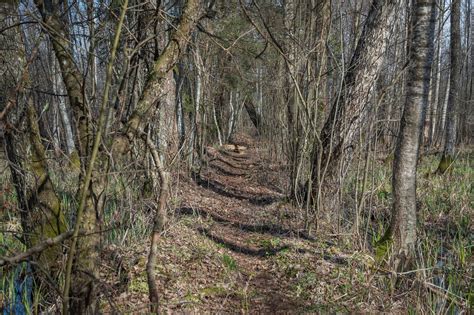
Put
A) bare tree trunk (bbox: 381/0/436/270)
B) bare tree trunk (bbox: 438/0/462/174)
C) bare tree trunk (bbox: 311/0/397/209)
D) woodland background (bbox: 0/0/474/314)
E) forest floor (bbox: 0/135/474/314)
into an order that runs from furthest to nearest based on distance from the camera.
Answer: bare tree trunk (bbox: 438/0/462/174) < bare tree trunk (bbox: 311/0/397/209) < bare tree trunk (bbox: 381/0/436/270) < forest floor (bbox: 0/135/474/314) < woodland background (bbox: 0/0/474/314)

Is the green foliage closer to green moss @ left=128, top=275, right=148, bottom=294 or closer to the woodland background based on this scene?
the woodland background

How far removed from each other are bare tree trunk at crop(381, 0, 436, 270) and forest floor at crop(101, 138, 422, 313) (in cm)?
47

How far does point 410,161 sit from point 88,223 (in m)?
3.25

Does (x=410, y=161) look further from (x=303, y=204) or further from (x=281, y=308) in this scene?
(x=303, y=204)

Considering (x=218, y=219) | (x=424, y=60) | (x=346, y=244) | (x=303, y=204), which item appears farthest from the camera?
(x=218, y=219)

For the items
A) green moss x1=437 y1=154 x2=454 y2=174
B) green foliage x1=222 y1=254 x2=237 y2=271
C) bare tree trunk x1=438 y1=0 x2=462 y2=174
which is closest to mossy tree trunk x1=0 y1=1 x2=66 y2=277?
green foliage x1=222 y1=254 x2=237 y2=271

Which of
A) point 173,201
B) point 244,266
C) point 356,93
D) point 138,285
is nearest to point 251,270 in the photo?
point 244,266

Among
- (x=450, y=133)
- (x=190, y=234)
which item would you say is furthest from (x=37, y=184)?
(x=450, y=133)

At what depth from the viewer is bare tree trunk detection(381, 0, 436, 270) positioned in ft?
13.7

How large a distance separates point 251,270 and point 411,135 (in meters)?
2.39

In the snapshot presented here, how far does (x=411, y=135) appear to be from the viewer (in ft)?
13.9

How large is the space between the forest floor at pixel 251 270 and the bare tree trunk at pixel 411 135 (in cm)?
47

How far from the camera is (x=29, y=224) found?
3.74 meters

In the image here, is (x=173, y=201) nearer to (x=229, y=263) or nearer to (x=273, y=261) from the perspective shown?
(x=229, y=263)
